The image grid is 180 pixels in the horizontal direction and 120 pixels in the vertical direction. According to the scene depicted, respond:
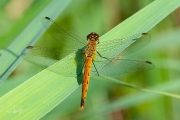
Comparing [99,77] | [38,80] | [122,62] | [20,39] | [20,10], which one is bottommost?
[38,80]

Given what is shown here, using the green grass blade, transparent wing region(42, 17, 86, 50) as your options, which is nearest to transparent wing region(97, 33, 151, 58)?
transparent wing region(42, 17, 86, 50)

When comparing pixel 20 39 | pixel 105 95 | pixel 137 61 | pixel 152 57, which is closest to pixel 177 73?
pixel 152 57

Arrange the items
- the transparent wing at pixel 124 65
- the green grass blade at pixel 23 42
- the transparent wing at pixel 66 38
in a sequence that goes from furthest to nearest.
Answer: the transparent wing at pixel 66 38, the transparent wing at pixel 124 65, the green grass blade at pixel 23 42

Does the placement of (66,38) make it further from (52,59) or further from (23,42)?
(23,42)

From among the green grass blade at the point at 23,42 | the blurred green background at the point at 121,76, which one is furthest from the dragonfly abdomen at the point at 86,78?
the green grass blade at the point at 23,42

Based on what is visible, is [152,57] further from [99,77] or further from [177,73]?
[99,77]

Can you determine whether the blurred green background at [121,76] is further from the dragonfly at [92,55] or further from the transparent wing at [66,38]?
the transparent wing at [66,38]

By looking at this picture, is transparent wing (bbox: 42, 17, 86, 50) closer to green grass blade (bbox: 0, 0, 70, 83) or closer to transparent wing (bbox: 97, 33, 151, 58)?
transparent wing (bbox: 97, 33, 151, 58)
